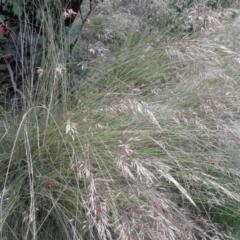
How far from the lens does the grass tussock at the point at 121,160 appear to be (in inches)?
64.9

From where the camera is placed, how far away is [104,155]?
1900 millimetres

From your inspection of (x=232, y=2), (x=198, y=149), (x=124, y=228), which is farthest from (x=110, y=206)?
(x=232, y=2)

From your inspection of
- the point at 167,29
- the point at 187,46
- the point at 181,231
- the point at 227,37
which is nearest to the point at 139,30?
the point at 167,29

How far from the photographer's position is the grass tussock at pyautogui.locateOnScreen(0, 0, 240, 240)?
1648mm

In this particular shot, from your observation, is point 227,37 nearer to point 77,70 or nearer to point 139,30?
point 139,30

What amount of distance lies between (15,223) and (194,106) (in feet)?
4.11

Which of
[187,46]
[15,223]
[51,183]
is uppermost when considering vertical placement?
[187,46]

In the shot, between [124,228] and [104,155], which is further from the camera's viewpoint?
[104,155]

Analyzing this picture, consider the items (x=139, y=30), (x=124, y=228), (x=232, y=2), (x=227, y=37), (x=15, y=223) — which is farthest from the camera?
(x=232, y=2)

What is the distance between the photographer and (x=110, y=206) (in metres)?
1.67

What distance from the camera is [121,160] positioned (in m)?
1.62

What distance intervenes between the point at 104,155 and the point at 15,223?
46cm

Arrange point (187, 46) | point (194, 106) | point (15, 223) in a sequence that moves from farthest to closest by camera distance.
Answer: point (194, 106)
point (187, 46)
point (15, 223)

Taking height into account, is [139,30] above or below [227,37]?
below
